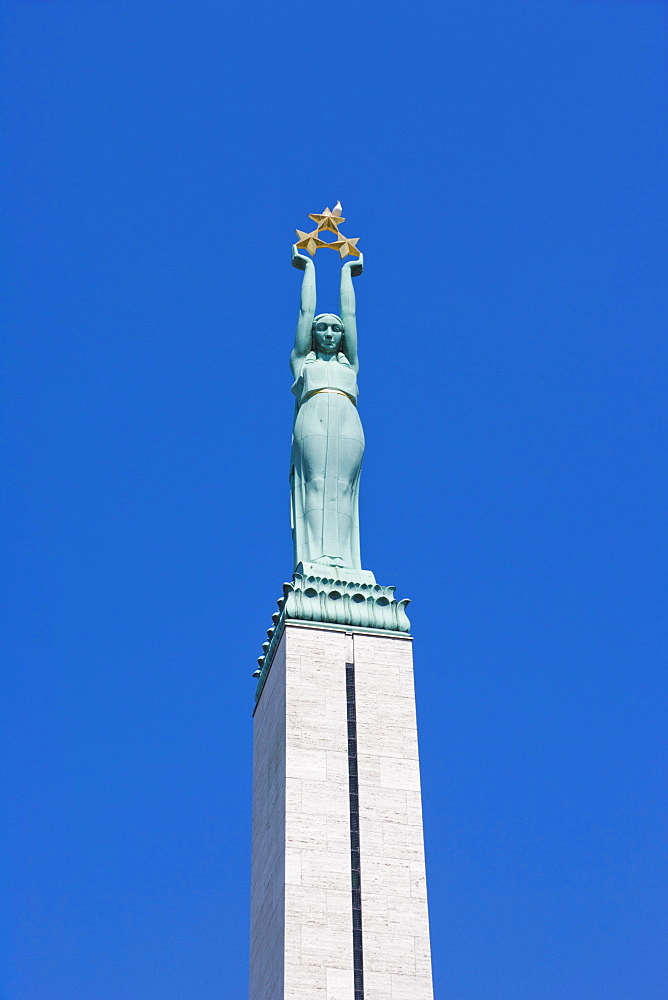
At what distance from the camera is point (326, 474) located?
130 ft

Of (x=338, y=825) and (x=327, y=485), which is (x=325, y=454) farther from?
(x=338, y=825)

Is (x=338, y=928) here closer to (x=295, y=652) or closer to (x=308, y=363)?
(x=295, y=652)

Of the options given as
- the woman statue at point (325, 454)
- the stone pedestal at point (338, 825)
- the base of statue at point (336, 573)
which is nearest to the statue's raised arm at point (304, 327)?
the woman statue at point (325, 454)

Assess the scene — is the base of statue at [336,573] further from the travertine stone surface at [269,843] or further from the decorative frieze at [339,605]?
the travertine stone surface at [269,843]

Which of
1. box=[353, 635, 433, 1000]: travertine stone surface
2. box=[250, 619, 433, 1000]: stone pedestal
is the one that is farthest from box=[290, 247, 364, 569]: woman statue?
box=[353, 635, 433, 1000]: travertine stone surface

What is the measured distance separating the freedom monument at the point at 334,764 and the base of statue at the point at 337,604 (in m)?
0.04

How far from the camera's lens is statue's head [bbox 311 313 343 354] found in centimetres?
4241

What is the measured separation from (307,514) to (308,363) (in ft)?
15.4

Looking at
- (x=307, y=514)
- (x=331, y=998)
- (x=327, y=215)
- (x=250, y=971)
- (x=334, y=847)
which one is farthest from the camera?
(x=327, y=215)

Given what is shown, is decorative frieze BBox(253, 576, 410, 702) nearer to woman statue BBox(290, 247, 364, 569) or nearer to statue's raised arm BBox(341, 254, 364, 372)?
woman statue BBox(290, 247, 364, 569)

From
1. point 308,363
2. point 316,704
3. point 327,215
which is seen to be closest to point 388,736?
point 316,704

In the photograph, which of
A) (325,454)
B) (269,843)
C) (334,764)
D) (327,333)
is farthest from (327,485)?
(269,843)

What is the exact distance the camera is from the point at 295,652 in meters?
36.0

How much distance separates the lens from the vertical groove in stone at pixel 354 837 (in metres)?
32.1
